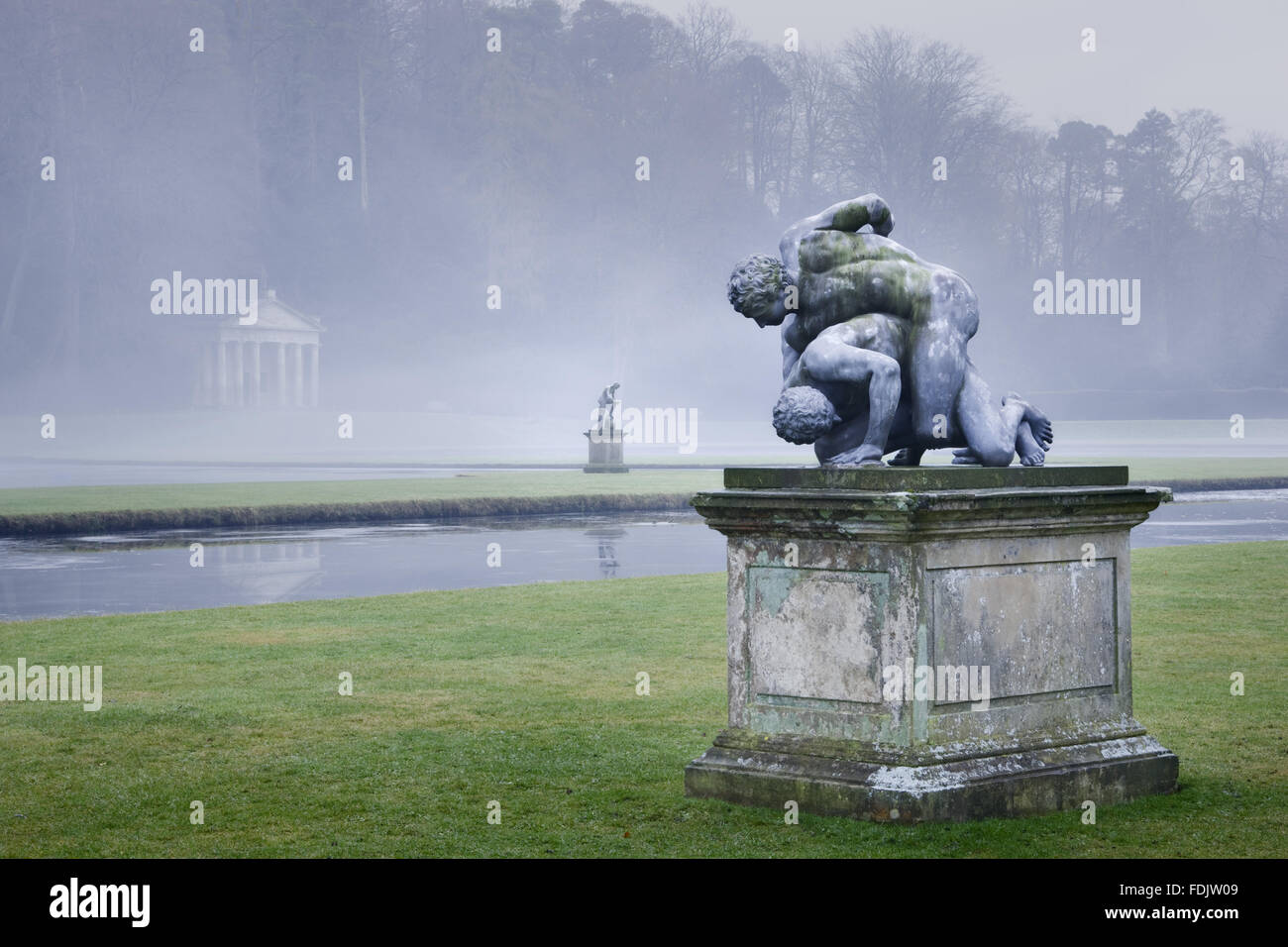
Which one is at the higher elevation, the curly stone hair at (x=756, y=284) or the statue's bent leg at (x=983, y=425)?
the curly stone hair at (x=756, y=284)

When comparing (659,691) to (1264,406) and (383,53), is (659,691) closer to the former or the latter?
(1264,406)

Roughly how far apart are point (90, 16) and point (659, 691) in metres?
79.8

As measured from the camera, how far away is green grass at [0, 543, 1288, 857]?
5.36 meters

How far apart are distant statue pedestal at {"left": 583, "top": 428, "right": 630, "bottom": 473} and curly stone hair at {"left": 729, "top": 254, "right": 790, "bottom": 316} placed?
31144mm

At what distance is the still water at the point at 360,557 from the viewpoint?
14898mm

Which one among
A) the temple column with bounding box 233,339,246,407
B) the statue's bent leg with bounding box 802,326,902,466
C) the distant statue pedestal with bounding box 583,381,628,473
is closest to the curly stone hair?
the statue's bent leg with bounding box 802,326,902,466

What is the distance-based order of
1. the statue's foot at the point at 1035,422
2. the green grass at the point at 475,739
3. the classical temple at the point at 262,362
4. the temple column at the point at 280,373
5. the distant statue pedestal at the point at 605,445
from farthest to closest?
the temple column at the point at 280,373 → the classical temple at the point at 262,362 → the distant statue pedestal at the point at 605,445 → the statue's foot at the point at 1035,422 → the green grass at the point at 475,739

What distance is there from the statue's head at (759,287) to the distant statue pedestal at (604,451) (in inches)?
1226

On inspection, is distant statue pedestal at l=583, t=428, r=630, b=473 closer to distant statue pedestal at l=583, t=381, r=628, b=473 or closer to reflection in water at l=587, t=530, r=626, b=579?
distant statue pedestal at l=583, t=381, r=628, b=473

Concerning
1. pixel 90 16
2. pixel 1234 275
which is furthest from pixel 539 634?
pixel 1234 275

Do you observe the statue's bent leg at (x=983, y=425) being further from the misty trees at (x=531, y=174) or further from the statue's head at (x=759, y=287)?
the misty trees at (x=531, y=174)

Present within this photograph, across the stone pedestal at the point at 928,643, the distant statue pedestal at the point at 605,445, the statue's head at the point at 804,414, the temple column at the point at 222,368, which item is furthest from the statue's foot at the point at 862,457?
the temple column at the point at 222,368

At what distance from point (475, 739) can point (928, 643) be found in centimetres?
290

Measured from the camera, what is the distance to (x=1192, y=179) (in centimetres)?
9519
